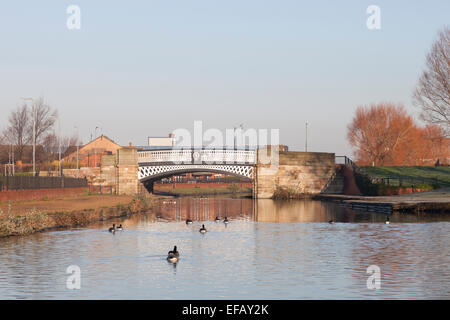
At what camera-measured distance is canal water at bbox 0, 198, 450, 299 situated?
2134 cm

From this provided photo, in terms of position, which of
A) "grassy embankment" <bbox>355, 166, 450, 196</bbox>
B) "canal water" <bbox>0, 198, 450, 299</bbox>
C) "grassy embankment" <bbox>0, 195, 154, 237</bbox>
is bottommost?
"canal water" <bbox>0, 198, 450, 299</bbox>

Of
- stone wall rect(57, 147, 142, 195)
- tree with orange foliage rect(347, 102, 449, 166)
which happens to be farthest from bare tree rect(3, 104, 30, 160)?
tree with orange foliage rect(347, 102, 449, 166)

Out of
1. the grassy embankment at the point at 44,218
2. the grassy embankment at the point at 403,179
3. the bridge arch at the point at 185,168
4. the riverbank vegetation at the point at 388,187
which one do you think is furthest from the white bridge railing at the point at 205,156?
the grassy embankment at the point at 44,218

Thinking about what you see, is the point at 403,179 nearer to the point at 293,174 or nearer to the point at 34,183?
the point at 293,174

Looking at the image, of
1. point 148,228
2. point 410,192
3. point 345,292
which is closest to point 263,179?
point 410,192

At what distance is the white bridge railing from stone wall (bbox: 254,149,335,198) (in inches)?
105

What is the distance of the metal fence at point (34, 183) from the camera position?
57.9 metres

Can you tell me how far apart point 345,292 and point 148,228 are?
25518 millimetres

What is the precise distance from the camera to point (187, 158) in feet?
328

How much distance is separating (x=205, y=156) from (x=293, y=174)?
1305 centimetres

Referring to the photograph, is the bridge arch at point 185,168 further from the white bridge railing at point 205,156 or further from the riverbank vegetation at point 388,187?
A: the riverbank vegetation at point 388,187

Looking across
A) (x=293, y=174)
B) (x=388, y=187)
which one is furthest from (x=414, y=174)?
(x=293, y=174)

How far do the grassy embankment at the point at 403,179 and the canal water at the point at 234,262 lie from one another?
37.5 meters

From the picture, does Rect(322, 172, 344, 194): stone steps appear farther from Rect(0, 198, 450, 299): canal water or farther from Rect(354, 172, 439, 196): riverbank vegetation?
Rect(0, 198, 450, 299): canal water
